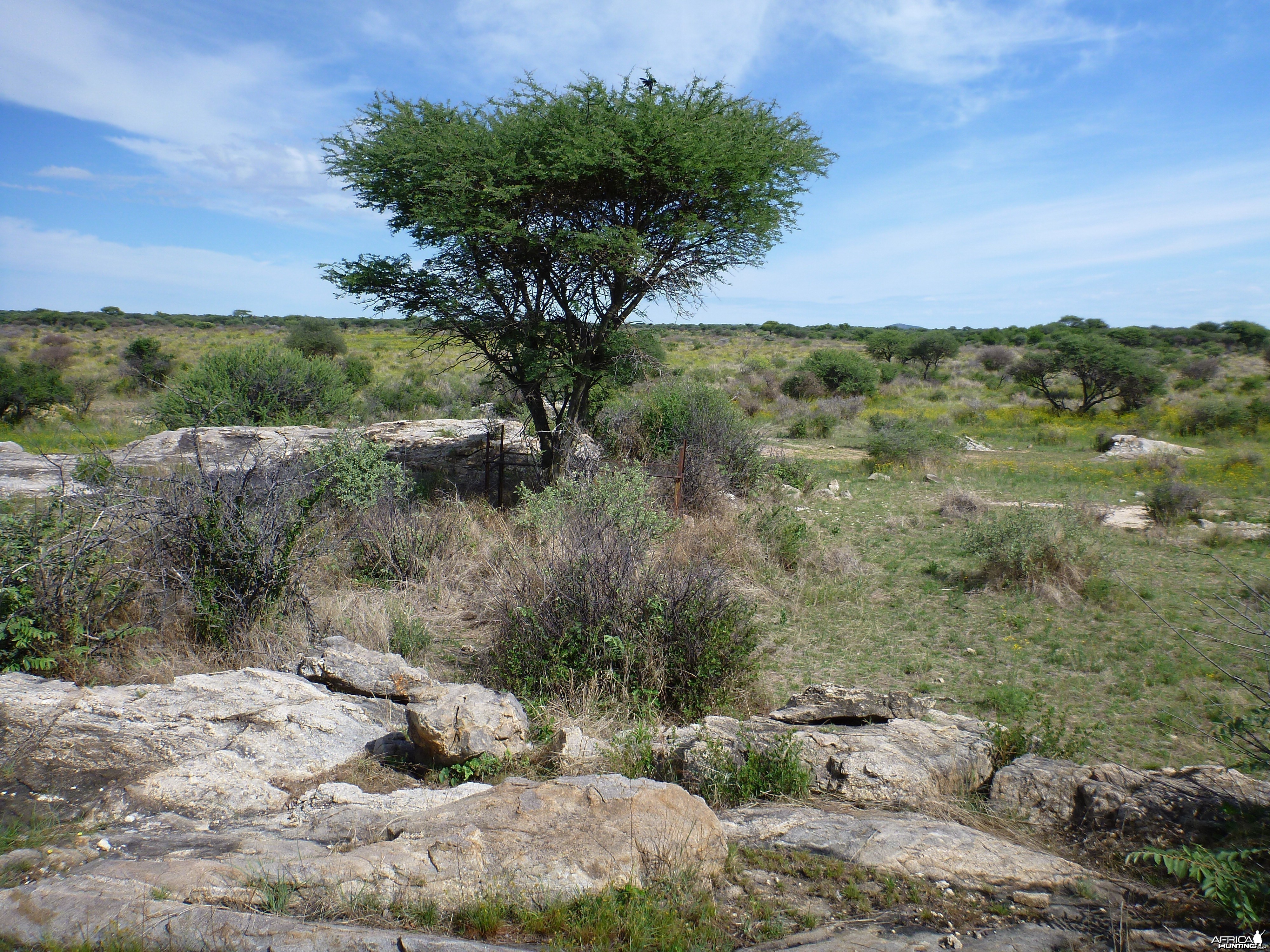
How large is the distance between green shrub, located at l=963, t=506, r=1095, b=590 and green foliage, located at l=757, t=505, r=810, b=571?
2.31 meters

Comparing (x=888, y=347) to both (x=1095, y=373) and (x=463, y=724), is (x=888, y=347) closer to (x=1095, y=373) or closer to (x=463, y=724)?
(x=1095, y=373)

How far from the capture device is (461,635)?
22.5 feet

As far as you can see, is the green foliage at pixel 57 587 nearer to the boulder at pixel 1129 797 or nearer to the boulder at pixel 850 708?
the boulder at pixel 850 708

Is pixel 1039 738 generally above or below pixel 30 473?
below

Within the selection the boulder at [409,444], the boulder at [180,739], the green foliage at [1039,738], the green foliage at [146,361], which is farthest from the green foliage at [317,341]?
the green foliage at [1039,738]

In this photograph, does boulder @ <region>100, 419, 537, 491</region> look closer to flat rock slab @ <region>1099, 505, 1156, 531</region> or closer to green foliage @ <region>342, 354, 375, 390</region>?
flat rock slab @ <region>1099, 505, 1156, 531</region>

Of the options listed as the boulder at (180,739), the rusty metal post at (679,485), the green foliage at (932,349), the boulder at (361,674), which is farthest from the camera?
the green foliage at (932,349)

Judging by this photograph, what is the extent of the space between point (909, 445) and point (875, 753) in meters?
13.8

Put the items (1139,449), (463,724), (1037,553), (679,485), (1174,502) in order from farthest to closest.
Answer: (1139,449)
(1174,502)
(679,485)
(1037,553)
(463,724)

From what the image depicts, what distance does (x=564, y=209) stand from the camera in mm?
10695

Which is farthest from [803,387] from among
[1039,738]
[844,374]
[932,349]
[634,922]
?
[634,922]

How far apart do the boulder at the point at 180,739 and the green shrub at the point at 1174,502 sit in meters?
12.6

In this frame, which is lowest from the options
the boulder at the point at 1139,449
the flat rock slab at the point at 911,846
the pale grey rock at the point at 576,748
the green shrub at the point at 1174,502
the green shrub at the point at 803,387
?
the pale grey rock at the point at 576,748

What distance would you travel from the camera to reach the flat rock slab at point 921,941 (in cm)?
259
